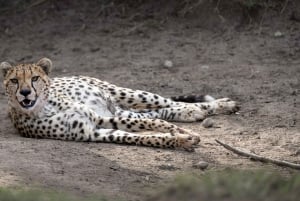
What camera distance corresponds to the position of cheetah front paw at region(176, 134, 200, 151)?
5.68 m

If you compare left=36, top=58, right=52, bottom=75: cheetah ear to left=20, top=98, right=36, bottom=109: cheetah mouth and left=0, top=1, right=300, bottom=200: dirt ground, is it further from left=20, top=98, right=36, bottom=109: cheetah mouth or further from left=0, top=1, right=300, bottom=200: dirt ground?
left=0, top=1, right=300, bottom=200: dirt ground

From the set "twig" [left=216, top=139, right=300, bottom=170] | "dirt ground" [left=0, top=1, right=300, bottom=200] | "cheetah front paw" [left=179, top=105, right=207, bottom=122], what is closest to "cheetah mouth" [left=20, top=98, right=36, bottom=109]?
"dirt ground" [left=0, top=1, right=300, bottom=200]

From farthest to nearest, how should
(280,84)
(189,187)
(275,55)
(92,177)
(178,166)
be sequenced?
1. (275,55)
2. (280,84)
3. (178,166)
4. (92,177)
5. (189,187)

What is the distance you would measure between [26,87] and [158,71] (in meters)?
2.71

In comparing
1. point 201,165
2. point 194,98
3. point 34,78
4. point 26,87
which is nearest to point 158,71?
point 194,98

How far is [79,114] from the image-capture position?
6.15 meters

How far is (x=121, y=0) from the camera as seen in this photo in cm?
1015

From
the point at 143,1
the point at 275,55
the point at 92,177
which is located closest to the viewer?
the point at 92,177

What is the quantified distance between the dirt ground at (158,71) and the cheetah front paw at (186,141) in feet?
0.19

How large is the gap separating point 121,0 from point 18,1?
145cm

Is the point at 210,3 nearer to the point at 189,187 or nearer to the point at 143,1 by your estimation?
the point at 143,1

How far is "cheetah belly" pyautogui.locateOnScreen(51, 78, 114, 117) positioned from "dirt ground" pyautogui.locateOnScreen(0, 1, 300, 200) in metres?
0.58

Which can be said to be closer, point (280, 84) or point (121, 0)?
point (280, 84)

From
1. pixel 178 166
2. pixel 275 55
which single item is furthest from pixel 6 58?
pixel 178 166
